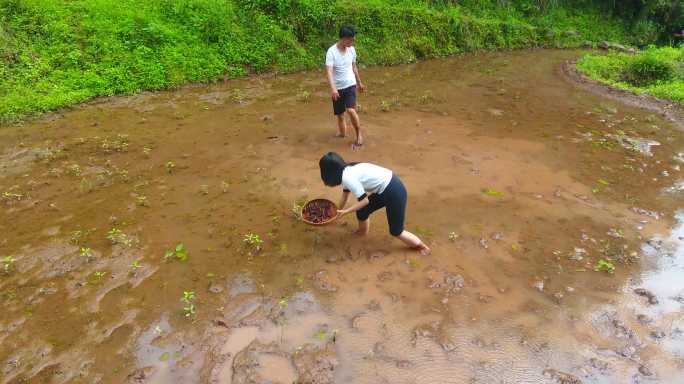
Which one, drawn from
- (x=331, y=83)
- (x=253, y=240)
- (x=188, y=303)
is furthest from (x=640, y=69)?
(x=188, y=303)

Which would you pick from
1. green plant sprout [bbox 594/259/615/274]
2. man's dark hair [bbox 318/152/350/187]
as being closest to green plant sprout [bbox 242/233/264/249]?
man's dark hair [bbox 318/152/350/187]

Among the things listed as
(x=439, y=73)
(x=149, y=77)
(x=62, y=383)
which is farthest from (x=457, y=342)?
(x=439, y=73)

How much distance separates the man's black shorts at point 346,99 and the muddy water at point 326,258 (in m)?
0.63

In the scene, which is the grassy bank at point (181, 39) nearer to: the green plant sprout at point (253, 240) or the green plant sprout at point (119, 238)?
the green plant sprout at point (119, 238)

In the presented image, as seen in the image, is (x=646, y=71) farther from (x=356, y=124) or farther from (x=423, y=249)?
(x=423, y=249)

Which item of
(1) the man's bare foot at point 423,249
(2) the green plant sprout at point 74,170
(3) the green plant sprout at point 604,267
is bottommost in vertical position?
(3) the green plant sprout at point 604,267

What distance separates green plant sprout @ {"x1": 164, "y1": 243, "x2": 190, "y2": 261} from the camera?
417 cm

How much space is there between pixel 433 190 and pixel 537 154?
7.06 ft

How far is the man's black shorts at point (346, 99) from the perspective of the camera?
6.26 metres

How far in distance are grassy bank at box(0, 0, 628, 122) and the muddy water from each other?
56.5 inches

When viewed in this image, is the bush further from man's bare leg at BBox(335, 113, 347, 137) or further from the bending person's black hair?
the bending person's black hair

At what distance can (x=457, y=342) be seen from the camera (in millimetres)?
3332

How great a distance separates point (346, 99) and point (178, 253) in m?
3.38

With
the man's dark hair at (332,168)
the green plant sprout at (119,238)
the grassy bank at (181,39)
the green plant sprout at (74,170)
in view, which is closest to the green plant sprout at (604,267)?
the man's dark hair at (332,168)
